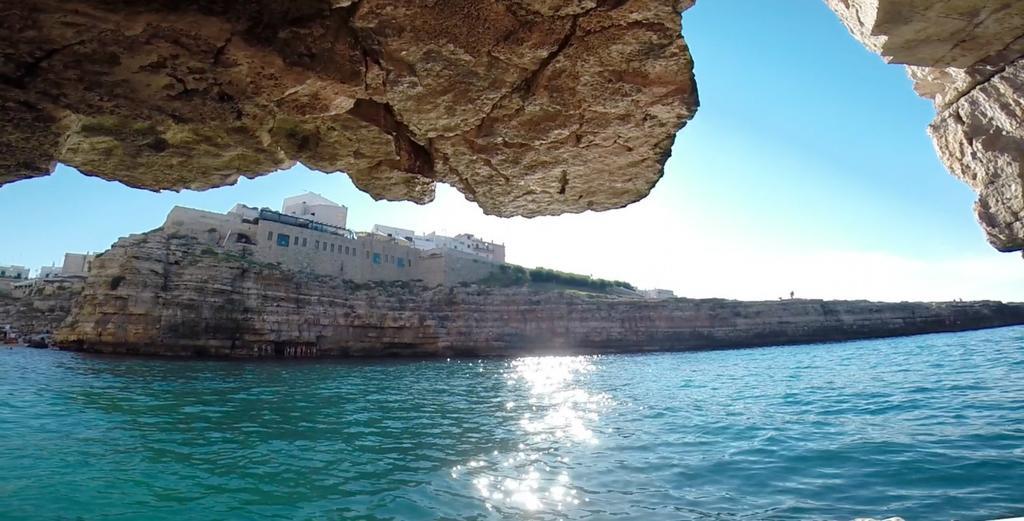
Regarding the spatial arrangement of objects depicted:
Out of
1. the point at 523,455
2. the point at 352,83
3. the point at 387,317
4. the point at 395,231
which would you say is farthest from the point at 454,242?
the point at 352,83

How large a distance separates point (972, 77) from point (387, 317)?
45.2 m

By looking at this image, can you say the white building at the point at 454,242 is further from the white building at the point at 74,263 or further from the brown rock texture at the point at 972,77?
the brown rock texture at the point at 972,77

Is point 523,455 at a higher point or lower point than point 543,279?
lower

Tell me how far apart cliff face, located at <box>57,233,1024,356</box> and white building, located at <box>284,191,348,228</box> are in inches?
806

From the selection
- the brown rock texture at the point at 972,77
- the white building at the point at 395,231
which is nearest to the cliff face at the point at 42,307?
the white building at the point at 395,231

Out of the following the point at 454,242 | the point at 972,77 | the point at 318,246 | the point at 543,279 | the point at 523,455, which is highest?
the point at 454,242

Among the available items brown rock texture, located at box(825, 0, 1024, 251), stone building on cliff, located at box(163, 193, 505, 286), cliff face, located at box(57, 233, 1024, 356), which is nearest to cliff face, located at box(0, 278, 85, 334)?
stone building on cliff, located at box(163, 193, 505, 286)

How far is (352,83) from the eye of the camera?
3773 mm

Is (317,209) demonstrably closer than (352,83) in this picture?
No

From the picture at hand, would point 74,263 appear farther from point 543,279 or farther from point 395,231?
point 543,279

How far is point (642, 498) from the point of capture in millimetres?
6227

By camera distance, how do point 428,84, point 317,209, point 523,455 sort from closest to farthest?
1. point 428,84
2. point 523,455
3. point 317,209

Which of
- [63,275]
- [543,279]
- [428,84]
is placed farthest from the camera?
[543,279]

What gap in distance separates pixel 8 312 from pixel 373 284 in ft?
133
